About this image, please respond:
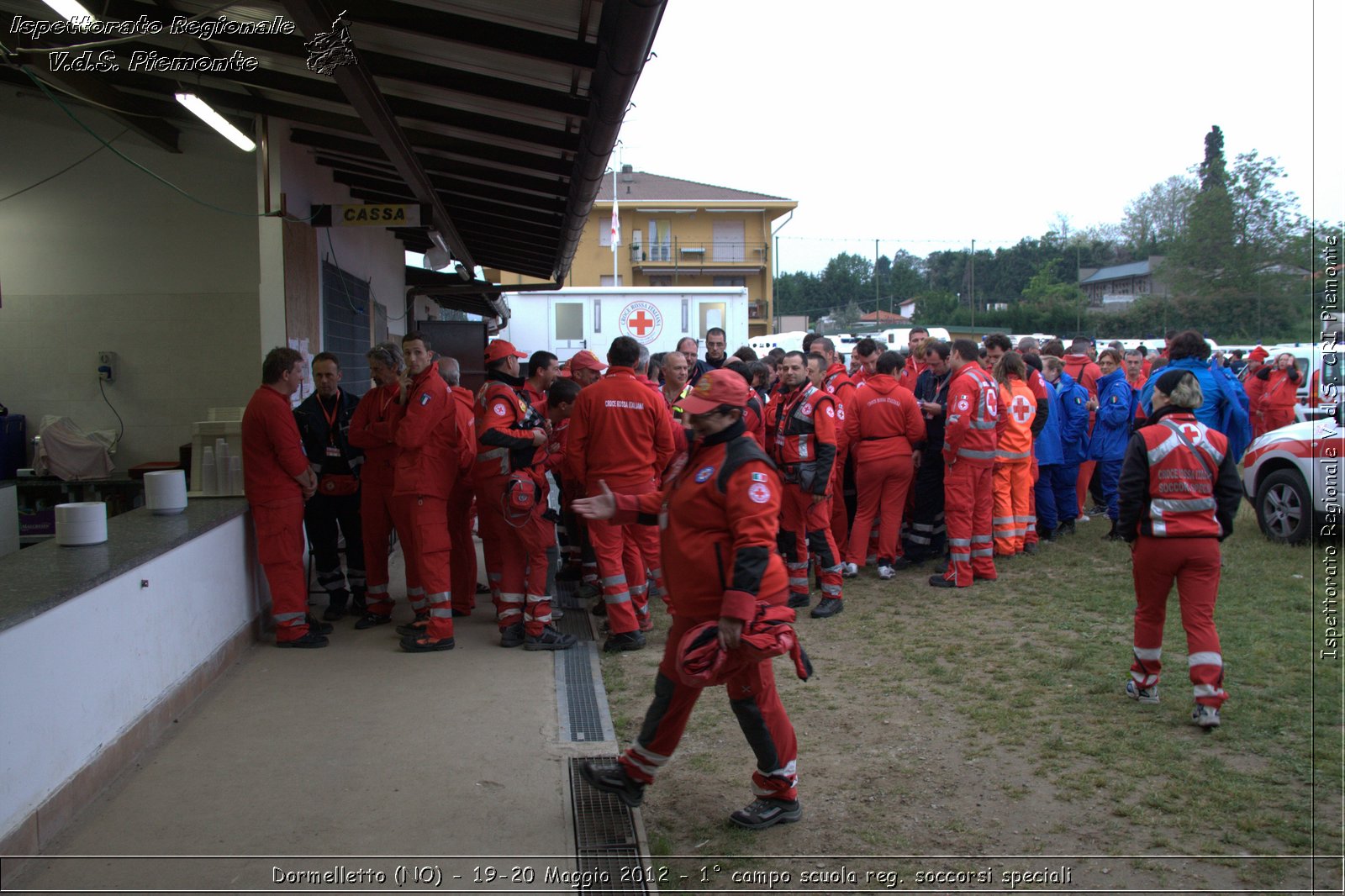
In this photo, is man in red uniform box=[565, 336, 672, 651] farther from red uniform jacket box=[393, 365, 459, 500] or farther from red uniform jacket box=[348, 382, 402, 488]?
red uniform jacket box=[348, 382, 402, 488]

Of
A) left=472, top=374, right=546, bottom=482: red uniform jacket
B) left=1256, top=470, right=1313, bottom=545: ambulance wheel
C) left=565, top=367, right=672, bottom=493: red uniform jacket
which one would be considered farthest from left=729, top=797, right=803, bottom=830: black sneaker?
left=1256, top=470, right=1313, bottom=545: ambulance wheel

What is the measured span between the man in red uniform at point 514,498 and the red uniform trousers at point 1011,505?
4781 millimetres

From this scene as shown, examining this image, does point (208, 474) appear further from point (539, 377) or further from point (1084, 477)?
point (1084, 477)

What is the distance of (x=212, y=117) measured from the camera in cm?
686

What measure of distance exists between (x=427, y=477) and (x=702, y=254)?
136 feet

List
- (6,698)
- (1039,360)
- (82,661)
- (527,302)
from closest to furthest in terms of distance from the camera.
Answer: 1. (6,698)
2. (82,661)
3. (1039,360)
4. (527,302)

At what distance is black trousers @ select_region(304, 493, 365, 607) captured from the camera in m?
7.29

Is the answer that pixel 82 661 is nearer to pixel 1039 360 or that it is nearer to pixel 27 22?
pixel 27 22

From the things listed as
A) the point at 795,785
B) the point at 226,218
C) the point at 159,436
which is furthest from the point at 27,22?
the point at 795,785

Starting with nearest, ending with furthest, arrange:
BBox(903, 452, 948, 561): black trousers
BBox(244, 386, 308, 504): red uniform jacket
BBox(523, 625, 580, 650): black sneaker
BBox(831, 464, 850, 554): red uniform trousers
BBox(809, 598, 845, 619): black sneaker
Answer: BBox(244, 386, 308, 504): red uniform jacket → BBox(523, 625, 580, 650): black sneaker → BBox(809, 598, 845, 619): black sneaker → BBox(831, 464, 850, 554): red uniform trousers → BBox(903, 452, 948, 561): black trousers

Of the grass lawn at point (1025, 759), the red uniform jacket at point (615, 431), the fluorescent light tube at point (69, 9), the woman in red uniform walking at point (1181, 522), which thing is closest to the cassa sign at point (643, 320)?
the grass lawn at point (1025, 759)

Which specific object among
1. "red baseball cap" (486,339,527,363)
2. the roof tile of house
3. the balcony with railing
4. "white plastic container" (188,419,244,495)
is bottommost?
"white plastic container" (188,419,244,495)

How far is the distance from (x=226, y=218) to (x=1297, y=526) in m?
11.3

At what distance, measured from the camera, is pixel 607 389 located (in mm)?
6422
